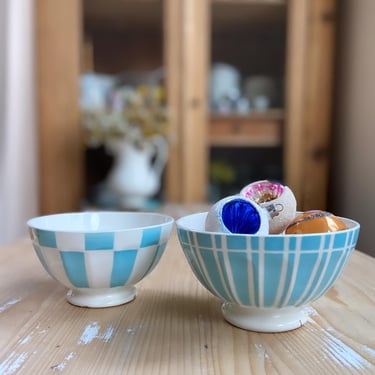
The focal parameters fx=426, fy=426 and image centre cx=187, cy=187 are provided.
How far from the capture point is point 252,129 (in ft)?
4.70

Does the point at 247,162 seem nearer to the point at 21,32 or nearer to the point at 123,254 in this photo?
the point at 21,32

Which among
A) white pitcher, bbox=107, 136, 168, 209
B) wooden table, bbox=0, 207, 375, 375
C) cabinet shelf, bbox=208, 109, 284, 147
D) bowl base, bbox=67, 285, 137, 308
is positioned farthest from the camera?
cabinet shelf, bbox=208, 109, 284, 147

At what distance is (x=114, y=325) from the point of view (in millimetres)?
349

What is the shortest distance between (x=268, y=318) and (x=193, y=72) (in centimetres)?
114

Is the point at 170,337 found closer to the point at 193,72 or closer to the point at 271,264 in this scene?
the point at 271,264

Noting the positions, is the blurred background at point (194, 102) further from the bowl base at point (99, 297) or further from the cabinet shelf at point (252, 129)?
the bowl base at point (99, 297)

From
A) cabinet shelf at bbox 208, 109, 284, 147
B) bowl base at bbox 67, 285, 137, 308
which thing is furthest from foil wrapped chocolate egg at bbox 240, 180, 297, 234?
cabinet shelf at bbox 208, 109, 284, 147

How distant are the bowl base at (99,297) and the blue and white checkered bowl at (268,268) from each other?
0.09 metres

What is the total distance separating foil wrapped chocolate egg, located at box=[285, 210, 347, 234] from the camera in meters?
0.34

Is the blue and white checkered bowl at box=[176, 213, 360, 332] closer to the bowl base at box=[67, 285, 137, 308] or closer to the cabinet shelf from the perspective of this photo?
the bowl base at box=[67, 285, 137, 308]

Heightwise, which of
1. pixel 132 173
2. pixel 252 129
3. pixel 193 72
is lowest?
pixel 132 173

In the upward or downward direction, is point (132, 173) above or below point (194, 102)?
below

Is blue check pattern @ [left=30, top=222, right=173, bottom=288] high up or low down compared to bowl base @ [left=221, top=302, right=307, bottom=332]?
up

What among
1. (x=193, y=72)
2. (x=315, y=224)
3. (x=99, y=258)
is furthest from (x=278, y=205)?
(x=193, y=72)
